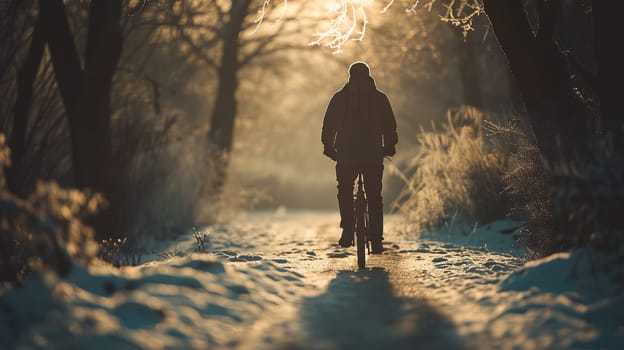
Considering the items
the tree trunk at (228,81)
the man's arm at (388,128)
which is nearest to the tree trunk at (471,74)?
the tree trunk at (228,81)

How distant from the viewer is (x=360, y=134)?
27.6 ft

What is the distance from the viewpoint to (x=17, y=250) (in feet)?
25.9

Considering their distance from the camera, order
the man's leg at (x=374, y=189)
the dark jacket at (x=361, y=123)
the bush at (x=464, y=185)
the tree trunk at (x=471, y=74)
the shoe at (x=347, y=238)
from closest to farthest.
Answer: the dark jacket at (x=361, y=123) → the man's leg at (x=374, y=189) → the shoe at (x=347, y=238) → the bush at (x=464, y=185) → the tree trunk at (x=471, y=74)

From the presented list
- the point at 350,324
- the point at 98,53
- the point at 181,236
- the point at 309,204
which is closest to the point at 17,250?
the point at 98,53

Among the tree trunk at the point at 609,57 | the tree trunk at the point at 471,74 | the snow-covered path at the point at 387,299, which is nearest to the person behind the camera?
the snow-covered path at the point at 387,299

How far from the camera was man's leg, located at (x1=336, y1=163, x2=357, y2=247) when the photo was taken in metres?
8.53

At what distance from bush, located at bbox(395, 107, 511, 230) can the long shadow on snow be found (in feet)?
19.7

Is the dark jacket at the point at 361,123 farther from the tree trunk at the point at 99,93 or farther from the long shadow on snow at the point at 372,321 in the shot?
the tree trunk at the point at 99,93

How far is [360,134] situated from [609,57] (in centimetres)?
270

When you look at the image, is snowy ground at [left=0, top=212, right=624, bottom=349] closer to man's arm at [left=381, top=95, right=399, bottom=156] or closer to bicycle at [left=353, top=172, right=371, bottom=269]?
bicycle at [left=353, top=172, right=371, bottom=269]

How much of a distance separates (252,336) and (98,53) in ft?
15.9

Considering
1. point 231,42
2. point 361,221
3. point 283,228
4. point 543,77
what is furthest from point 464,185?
point 231,42

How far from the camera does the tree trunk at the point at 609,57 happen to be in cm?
698

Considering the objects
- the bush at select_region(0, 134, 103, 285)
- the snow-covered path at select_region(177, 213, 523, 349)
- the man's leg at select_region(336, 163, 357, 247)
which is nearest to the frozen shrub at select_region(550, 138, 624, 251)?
the snow-covered path at select_region(177, 213, 523, 349)
